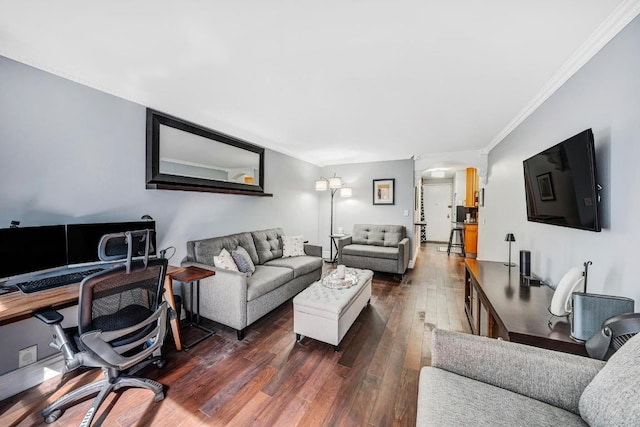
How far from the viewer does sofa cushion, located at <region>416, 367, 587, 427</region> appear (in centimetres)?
90

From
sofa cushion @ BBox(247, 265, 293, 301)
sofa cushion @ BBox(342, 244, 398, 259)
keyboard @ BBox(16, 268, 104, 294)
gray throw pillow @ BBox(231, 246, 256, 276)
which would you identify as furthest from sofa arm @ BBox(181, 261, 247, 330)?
sofa cushion @ BBox(342, 244, 398, 259)

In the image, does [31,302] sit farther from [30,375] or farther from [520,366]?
[520,366]

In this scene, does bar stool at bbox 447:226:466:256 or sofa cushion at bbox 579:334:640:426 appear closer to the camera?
sofa cushion at bbox 579:334:640:426

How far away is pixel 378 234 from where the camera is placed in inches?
193

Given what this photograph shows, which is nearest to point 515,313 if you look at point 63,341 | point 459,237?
point 63,341

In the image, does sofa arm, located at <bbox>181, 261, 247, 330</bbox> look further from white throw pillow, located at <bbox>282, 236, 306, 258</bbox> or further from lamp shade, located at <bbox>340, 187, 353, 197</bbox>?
lamp shade, located at <bbox>340, 187, 353, 197</bbox>

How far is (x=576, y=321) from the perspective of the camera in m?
1.26

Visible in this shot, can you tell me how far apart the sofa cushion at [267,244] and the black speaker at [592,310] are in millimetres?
3131

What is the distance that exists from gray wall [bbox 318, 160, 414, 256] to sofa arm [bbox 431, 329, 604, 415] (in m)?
3.95

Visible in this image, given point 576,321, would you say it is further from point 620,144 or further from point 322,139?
point 322,139

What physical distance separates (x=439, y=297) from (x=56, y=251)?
4.11 meters

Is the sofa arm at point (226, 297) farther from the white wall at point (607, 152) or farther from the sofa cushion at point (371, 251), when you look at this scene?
the white wall at point (607, 152)

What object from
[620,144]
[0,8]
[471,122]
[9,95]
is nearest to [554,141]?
[620,144]

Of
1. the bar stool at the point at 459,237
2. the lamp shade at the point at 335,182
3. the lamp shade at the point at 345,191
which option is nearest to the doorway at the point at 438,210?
the bar stool at the point at 459,237
